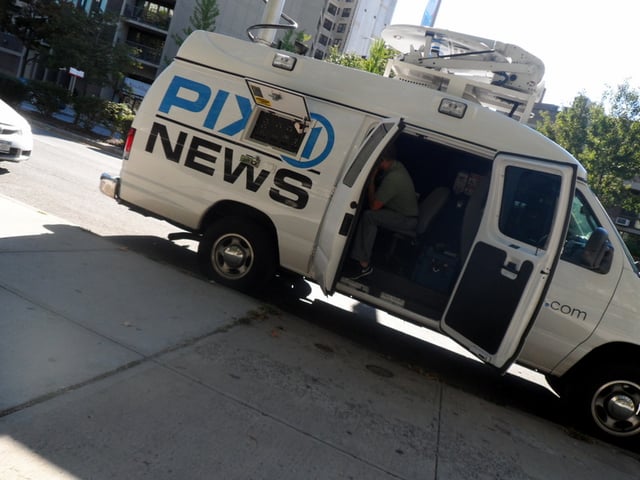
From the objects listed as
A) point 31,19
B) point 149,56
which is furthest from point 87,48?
point 149,56

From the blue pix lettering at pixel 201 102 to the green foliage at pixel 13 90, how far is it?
60.6ft

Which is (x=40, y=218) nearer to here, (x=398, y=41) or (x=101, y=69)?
(x=398, y=41)

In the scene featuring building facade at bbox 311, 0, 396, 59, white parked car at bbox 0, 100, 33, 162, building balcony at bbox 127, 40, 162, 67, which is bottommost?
white parked car at bbox 0, 100, 33, 162

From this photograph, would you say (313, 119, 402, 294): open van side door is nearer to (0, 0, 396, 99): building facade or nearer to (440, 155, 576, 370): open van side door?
(440, 155, 576, 370): open van side door

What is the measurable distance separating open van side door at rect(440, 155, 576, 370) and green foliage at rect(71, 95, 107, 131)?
1946cm

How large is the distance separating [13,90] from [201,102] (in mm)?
19129

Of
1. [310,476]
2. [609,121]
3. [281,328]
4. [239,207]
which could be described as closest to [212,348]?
[281,328]

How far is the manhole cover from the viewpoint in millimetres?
5109

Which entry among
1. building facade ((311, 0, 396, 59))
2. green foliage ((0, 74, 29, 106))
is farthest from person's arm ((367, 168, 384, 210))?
building facade ((311, 0, 396, 59))

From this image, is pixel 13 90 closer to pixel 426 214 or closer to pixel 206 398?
pixel 426 214

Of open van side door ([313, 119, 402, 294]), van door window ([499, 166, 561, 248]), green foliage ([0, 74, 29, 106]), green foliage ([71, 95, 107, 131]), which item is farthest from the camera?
green foliage ([0, 74, 29, 106])

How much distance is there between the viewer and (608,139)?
85.3ft

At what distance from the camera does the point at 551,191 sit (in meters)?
4.86

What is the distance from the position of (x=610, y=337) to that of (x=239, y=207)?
4022mm
